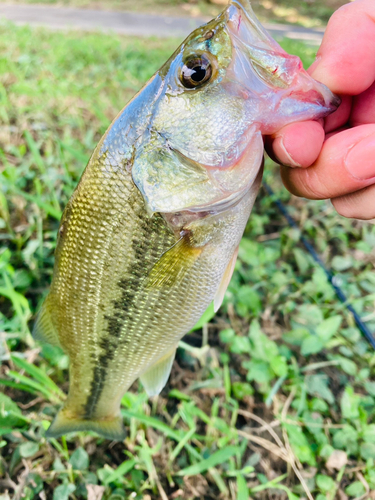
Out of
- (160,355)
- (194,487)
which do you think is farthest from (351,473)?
(160,355)

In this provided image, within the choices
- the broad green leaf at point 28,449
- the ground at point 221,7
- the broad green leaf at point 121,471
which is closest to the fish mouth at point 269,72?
the broad green leaf at point 121,471

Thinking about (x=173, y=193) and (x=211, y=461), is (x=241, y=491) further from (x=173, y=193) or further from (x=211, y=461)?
(x=173, y=193)

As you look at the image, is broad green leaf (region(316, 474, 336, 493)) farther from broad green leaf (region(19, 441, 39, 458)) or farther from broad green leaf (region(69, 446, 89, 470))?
broad green leaf (region(19, 441, 39, 458))

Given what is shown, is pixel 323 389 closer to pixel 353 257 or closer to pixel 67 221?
pixel 353 257

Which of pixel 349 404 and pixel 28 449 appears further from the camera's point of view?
pixel 349 404

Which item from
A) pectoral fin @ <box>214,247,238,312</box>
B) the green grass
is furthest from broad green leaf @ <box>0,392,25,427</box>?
pectoral fin @ <box>214,247,238,312</box>

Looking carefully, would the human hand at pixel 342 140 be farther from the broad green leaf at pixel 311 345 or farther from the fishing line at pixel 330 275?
the fishing line at pixel 330 275

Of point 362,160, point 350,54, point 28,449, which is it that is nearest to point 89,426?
point 28,449
